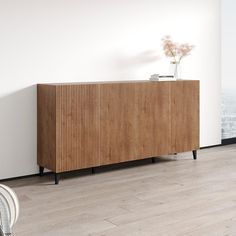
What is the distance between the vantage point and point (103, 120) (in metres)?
4.14

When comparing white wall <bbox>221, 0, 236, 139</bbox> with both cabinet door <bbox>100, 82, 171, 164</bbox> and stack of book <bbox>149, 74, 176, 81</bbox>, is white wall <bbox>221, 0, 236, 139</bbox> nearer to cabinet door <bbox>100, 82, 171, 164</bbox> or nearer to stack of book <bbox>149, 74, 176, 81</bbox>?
stack of book <bbox>149, 74, 176, 81</bbox>

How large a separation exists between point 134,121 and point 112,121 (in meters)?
0.26

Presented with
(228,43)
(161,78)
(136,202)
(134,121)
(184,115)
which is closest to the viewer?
(136,202)

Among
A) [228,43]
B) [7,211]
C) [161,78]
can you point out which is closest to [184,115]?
[161,78]

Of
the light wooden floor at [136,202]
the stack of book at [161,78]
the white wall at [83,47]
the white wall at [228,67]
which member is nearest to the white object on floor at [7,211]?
the light wooden floor at [136,202]

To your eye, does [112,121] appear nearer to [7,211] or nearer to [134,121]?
[134,121]

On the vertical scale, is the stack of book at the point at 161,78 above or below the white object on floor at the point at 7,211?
above

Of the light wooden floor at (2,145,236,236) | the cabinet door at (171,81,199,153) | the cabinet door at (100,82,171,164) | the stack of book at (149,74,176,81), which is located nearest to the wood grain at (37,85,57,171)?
the light wooden floor at (2,145,236,236)

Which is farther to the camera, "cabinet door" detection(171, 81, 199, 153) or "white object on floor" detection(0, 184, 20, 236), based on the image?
"cabinet door" detection(171, 81, 199, 153)

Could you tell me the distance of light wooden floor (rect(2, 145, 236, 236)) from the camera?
2898mm

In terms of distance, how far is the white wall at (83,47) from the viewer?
402cm

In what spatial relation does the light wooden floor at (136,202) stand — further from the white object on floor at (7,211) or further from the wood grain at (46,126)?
the white object on floor at (7,211)

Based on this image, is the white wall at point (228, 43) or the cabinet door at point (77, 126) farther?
the white wall at point (228, 43)

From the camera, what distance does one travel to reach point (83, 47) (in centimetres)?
442
